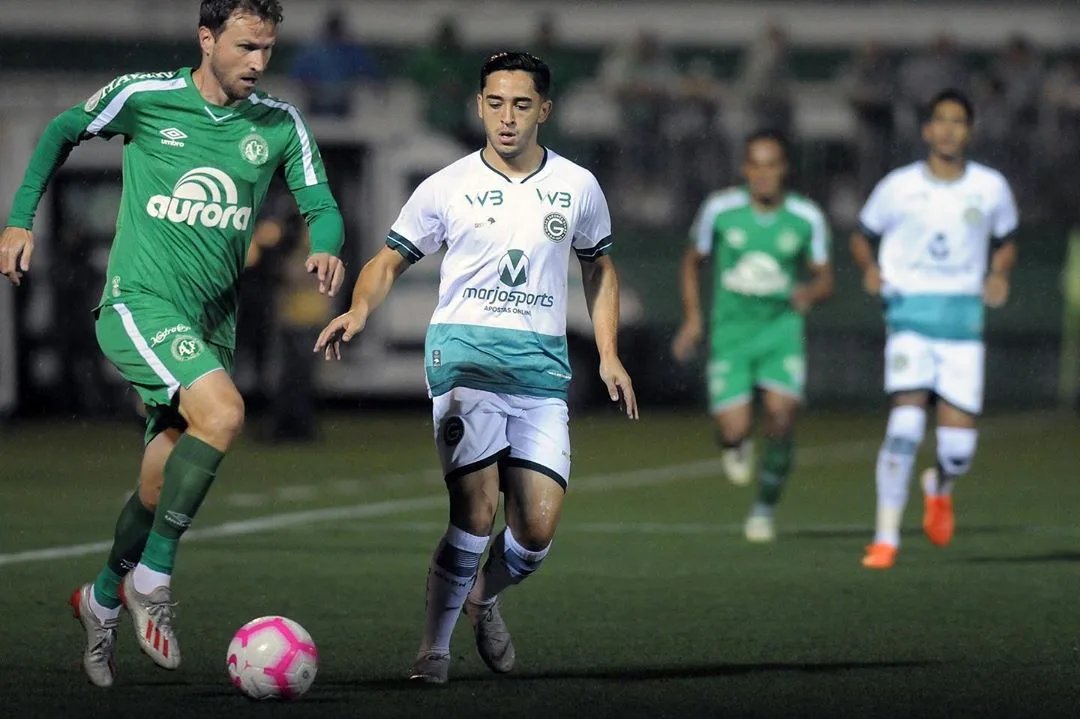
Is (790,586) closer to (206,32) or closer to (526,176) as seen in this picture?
(526,176)

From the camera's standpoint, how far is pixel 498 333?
7.55 metres

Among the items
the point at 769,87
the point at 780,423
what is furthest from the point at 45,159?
the point at 769,87

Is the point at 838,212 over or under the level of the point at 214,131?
under

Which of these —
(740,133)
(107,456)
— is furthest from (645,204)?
(107,456)

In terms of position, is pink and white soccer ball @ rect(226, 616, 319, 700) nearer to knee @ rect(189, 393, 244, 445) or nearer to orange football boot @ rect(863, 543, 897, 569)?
knee @ rect(189, 393, 244, 445)

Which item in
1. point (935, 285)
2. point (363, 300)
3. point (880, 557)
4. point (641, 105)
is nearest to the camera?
point (363, 300)

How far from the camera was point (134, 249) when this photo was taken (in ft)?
25.5

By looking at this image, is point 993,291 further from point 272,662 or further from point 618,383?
point 272,662

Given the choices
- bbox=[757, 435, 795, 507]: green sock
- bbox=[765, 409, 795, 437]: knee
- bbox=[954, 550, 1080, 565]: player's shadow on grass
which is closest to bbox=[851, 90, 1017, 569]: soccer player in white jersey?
bbox=[954, 550, 1080, 565]: player's shadow on grass

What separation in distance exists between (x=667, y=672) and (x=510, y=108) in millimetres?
1976

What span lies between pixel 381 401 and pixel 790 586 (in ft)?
45.1

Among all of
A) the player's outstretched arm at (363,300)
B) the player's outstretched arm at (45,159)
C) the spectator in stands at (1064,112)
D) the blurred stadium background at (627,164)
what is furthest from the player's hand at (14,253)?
the spectator in stands at (1064,112)

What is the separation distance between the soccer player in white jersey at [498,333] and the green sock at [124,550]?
101 cm

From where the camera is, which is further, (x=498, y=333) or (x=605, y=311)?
(x=605, y=311)
